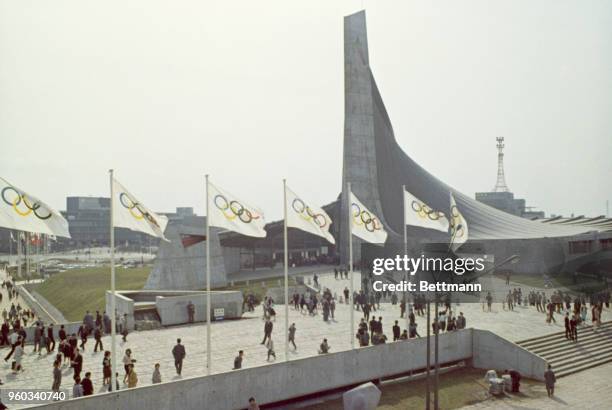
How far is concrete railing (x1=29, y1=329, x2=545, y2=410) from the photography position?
13625mm

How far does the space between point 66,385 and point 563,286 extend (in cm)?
3415

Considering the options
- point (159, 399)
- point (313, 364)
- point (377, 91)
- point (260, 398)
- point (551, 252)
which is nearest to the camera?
point (159, 399)

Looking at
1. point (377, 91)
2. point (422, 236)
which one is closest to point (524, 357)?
point (422, 236)

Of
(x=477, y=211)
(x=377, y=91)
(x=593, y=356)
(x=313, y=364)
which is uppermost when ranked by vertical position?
(x=377, y=91)

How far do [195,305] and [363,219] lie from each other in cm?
943

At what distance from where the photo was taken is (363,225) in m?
19.0

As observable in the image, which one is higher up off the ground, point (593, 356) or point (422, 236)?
point (422, 236)

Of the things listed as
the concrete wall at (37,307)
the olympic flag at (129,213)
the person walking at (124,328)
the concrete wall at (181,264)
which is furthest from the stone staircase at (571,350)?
the concrete wall at (37,307)

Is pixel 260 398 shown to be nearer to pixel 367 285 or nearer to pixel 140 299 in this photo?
pixel 140 299

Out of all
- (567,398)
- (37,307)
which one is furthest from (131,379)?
(37,307)

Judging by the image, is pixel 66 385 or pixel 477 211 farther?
pixel 477 211

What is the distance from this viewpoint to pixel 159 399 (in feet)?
45.3

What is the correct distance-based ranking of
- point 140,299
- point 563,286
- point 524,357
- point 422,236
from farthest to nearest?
1. point 422,236
2. point 563,286
3. point 140,299
4. point 524,357

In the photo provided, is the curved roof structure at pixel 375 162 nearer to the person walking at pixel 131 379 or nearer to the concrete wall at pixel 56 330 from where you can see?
the concrete wall at pixel 56 330
